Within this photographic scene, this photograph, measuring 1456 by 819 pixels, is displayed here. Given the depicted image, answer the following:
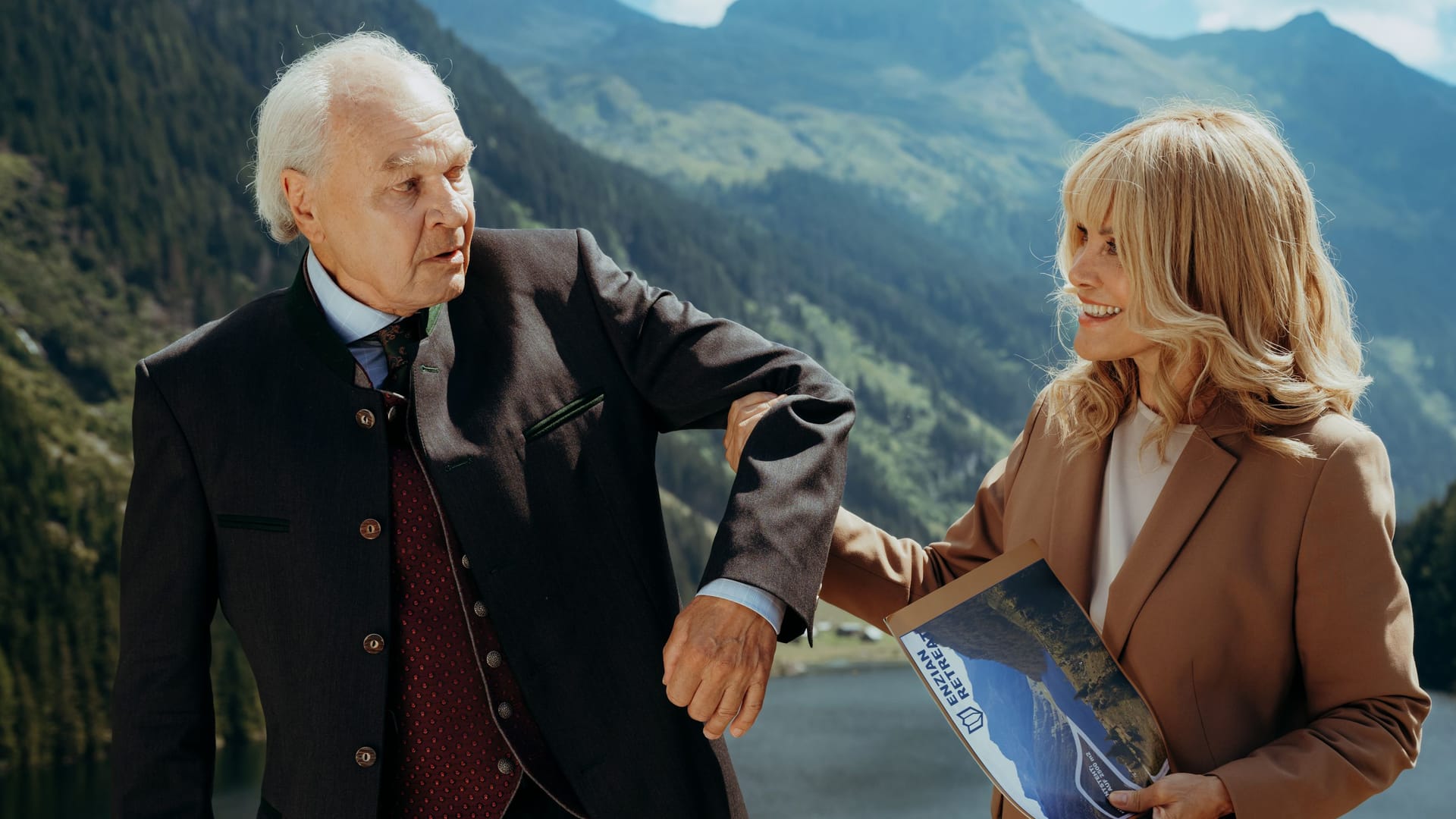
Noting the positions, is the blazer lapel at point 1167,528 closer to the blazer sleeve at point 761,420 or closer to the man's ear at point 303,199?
the blazer sleeve at point 761,420

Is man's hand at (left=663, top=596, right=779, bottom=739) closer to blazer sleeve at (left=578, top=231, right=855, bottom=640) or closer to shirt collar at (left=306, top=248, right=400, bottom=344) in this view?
blazer sleeve at (left=578, top=231, right=855, bottom=640)

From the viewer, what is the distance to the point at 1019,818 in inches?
117

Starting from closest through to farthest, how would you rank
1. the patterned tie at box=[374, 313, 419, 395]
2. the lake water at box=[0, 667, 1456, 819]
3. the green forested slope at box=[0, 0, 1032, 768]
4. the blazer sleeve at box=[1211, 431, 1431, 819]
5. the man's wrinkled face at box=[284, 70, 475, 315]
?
the blazer sleeve at box=[1211, 431, 1431, 819] < the man's wrinkled face at box=[284, 70, 475, 315] < the patterned tie at box=[374, 313, 419, 395] < the lake water at box=[0, 667, 1456, 819] < the green forested slope at box=[0, 0, 1032, 768]

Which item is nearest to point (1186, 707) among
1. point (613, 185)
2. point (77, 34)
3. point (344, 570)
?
point (344, 570)

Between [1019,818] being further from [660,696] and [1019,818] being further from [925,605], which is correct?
[660,696]

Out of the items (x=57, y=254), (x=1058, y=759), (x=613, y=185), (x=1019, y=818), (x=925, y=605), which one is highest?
(x=925, y=605)

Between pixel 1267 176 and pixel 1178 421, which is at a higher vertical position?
pixel 1267 176

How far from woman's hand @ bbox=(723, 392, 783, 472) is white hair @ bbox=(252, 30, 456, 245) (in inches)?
37.4

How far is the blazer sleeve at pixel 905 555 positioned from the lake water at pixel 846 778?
50.5 metres

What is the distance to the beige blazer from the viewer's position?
8.80ft

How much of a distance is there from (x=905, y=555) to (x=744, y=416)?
0.80m

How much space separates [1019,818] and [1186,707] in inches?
18.3

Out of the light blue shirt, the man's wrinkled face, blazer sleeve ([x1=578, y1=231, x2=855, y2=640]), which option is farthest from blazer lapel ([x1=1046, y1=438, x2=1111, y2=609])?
the light blue shirt

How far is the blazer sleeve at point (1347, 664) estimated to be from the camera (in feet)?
8.74
